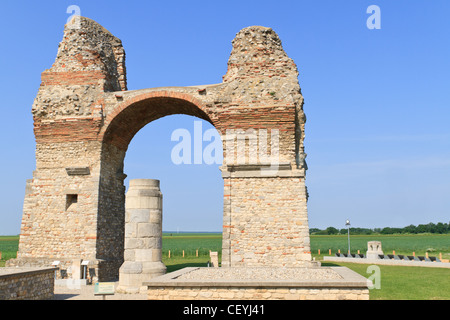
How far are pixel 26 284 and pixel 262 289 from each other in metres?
5.89

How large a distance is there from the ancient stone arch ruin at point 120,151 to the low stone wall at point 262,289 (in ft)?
16.7

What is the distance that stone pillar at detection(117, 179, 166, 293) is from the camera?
10.9 m

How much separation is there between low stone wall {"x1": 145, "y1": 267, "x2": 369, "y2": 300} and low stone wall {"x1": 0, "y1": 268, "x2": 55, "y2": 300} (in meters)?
3.45

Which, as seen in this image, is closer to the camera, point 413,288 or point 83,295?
point 83,295

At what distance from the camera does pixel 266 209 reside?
13.1 meters

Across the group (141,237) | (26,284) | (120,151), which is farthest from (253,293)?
(120,151)

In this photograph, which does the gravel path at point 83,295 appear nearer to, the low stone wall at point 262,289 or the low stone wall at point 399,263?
the low stone wall at point 262,289

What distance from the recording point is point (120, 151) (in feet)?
53.7

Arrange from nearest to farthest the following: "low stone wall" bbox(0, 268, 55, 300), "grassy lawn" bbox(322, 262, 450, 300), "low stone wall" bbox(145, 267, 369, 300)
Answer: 1. "low stone wall" bbox(145, 267, 369, 300)
2. "low stone wall" bbox(0, 268, 55, 300)
3. "grassy lawn" bbox(322, 262, 450, 300)

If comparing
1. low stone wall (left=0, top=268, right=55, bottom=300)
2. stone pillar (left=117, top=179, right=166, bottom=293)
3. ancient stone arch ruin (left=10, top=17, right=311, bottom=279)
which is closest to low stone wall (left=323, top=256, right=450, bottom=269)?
ancient stone arch ruin (left=10, top=17, right=311, bottom=279)

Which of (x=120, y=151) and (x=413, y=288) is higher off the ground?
(x=120, y=151)

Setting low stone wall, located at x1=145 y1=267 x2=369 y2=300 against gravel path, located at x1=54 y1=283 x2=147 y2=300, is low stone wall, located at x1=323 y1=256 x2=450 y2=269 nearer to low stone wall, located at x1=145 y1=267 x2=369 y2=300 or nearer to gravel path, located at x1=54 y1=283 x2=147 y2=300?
low stone wall, located at x1=145 y1=267 x2=369 y2=300

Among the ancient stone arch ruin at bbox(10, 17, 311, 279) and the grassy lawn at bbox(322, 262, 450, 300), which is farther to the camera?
the ancient stone arch ruin at bbox(10, 17, 311, 279)

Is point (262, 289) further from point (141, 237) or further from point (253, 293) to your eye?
point (141, 237)
